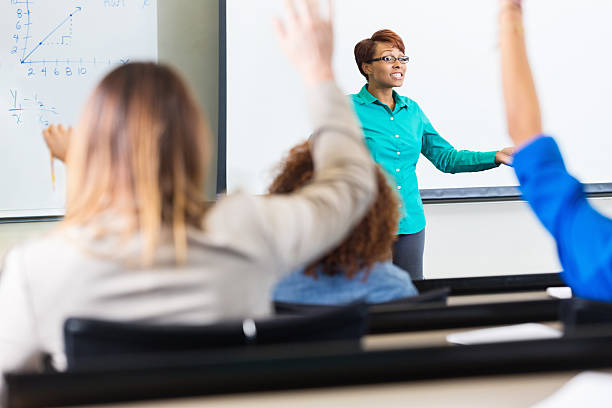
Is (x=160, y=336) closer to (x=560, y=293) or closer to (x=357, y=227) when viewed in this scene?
(x=357, y=227)

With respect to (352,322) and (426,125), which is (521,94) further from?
(426,125)

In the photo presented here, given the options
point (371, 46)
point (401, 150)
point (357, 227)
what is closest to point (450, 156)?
point (401, 150)

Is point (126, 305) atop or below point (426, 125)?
below

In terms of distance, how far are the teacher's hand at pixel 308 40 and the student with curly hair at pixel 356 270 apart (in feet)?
1.66

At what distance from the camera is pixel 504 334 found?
976 mm

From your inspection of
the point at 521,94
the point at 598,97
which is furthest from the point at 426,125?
the point at 521,94

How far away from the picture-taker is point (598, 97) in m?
4.02

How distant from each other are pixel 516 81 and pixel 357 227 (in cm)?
62

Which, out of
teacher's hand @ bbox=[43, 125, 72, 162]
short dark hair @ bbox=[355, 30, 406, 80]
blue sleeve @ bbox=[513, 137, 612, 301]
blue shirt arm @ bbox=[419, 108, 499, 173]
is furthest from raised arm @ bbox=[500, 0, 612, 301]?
short dark hair @ bbox=[355, 30, 406, 80]

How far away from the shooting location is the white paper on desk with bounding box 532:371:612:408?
0.77m

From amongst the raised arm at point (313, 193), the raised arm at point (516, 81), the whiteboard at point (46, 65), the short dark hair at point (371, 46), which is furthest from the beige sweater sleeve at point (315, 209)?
the whiteboard at point (46, 65)

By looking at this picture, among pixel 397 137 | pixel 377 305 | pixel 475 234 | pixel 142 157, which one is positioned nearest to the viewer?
pixel 142 157

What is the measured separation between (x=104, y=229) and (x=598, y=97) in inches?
148

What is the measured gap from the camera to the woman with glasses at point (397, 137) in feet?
9.69
